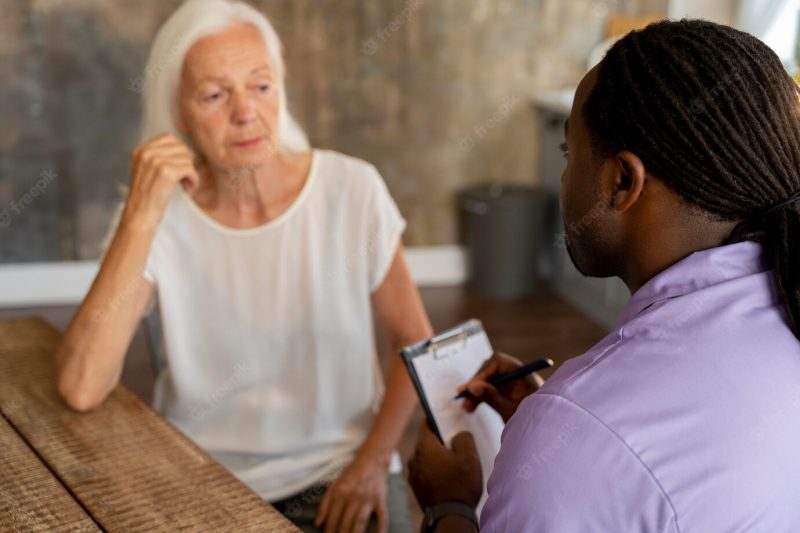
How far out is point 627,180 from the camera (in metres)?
1.01

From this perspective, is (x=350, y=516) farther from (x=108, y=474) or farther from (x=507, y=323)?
(x=507, y=323)

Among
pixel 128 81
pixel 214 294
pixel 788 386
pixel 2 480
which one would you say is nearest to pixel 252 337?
pixel 214 294

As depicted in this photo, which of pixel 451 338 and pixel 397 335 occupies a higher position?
pixel 451 338

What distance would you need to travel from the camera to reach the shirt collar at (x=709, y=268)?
3.24 feet

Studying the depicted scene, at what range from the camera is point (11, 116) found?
4.32 metres

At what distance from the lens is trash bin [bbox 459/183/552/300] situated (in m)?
4.50

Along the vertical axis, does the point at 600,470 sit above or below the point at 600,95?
below

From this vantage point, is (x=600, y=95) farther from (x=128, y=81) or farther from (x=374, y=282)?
(x=128, y=81)

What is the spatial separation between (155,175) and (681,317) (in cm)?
106

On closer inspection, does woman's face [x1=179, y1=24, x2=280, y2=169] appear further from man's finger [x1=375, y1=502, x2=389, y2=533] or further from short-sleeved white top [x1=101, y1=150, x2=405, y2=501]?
man's finger [x1=375, y1=502, x2=389, y2=533]

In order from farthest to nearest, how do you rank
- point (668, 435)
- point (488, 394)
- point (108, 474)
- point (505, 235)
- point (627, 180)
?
point (505, 235) → point (488, 394) → point (108, 474) → point (627, 180) → point (668, 435)

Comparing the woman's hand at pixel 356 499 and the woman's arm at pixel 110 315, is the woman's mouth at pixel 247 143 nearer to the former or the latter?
the woman's arm at pixel 110 315

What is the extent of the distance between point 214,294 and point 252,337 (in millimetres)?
112

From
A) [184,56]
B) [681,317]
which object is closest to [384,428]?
[184,56]
